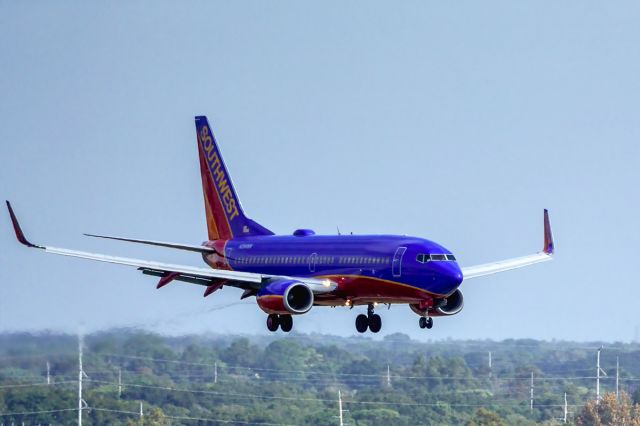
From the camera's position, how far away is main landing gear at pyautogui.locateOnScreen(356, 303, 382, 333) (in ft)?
384

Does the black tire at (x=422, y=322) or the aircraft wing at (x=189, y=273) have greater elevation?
the aircraft wing at (x=189, y=273)

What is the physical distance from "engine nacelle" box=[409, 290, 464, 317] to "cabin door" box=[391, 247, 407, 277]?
3037 mm

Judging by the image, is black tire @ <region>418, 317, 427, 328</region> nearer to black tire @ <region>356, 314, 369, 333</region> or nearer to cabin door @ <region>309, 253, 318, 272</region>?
black tire @ <region>356, 314, 369, 333</region>

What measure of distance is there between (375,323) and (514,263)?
12815mm

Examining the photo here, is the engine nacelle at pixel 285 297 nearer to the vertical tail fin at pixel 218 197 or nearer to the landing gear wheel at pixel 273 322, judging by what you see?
the landing gear wheel at pixel 273 322

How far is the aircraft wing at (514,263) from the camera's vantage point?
11888 cm

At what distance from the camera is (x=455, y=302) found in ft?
375

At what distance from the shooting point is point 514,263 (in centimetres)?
12450

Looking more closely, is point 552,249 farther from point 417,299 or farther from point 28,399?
point 28,399

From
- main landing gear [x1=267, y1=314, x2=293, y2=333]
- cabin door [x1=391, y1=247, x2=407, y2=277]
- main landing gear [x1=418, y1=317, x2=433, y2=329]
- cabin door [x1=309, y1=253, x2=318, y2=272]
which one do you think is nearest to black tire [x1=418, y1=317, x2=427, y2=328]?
main landing gear [x1=418, y1=317, x2=433, y2=329]

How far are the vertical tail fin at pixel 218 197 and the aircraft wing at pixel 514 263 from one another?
16.0 metres

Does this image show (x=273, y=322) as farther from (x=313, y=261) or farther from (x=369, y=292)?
(x=369, y=292)

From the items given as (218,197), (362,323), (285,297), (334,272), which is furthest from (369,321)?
(218,197)

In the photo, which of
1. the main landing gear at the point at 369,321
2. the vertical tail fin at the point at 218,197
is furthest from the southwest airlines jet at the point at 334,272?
the vertical tail fin at the point at 218,197
